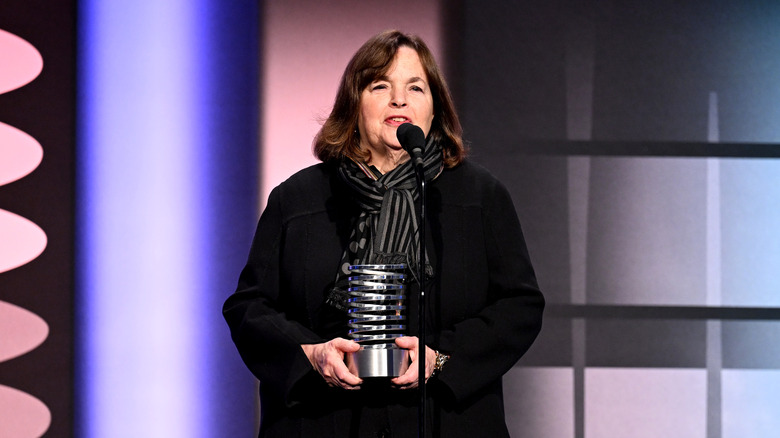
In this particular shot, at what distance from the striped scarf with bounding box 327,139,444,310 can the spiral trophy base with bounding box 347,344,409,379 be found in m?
0.28

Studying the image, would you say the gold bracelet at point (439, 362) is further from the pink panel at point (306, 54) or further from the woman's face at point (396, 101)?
the pink panel at point (306, 54)

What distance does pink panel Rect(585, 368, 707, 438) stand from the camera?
3430mm

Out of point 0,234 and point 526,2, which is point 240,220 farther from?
point 526,2

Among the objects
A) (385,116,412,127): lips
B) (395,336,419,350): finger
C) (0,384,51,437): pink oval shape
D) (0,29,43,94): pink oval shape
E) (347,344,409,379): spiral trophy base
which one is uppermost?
(0,29,43,94): pink oval shape

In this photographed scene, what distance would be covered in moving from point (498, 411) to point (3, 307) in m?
2.00

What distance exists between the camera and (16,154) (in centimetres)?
332

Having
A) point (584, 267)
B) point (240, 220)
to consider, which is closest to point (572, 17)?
point (584, 267)

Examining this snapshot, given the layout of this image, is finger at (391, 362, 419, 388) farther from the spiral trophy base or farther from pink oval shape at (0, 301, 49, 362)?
pink oval shape at (0, 301, 49, 362)

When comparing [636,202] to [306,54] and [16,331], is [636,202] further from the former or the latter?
[16,331]

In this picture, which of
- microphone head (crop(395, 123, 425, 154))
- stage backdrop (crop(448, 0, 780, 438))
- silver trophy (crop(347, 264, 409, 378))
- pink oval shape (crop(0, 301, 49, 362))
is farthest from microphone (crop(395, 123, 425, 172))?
pink oval shape (crop(0, 301, 49, 362))

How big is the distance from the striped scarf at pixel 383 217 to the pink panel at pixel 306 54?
1.23 metres

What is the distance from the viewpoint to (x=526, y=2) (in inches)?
136

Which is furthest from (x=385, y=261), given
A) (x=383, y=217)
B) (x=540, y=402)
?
(x=540, y=402)

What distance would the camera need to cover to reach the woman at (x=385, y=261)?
6.57 ft
